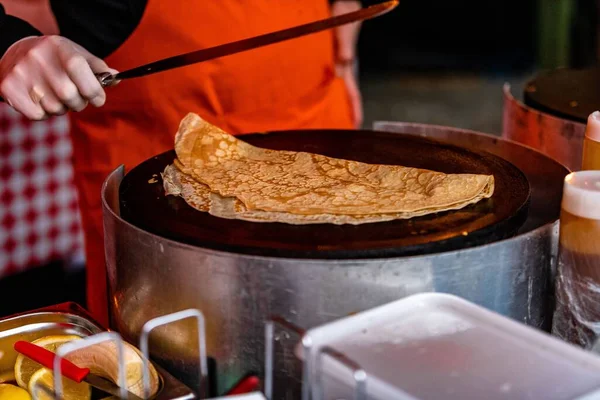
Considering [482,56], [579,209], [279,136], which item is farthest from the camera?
[482,56]

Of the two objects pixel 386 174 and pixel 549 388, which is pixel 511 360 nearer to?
pixel 549 388

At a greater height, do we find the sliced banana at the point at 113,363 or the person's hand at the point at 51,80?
the person's hand at the point at 51,80

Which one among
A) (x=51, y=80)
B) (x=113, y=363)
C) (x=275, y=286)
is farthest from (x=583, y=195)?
(x=51, y=80)

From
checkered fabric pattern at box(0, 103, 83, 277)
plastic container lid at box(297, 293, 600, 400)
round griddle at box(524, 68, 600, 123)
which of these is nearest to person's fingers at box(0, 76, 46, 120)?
plastic container lid at box(297, 293, 600, 400)

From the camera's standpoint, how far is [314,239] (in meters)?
1.11

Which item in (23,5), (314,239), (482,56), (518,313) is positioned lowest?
(482,56)

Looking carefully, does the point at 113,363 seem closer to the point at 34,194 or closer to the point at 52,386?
the point at 52,386

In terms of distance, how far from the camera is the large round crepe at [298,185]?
3.89ft

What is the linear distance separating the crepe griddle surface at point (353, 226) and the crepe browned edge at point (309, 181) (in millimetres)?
36

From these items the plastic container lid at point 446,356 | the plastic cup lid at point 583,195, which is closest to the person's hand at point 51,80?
the plastic container lid at point 446,356

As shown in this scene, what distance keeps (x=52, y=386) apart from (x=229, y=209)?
0.37 metres

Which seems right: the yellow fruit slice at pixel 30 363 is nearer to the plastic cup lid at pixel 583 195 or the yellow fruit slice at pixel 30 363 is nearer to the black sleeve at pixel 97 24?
the plastic cup lid at pixel 583 195

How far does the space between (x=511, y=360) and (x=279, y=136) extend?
858 millimetres

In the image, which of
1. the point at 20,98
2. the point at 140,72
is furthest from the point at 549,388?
the point at 20,98
